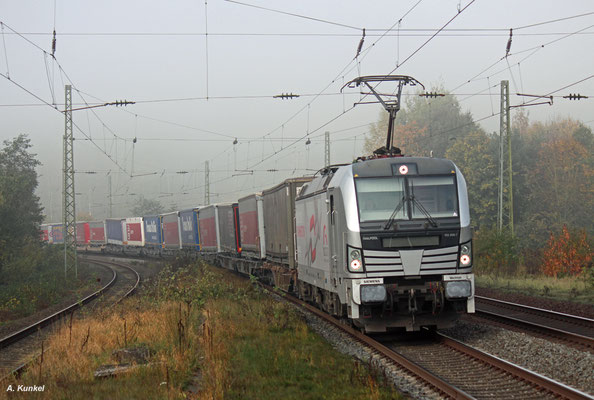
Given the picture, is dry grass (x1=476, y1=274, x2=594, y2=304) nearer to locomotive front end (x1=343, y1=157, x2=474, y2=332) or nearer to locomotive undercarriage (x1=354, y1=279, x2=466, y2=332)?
locomotive undercarriage (x1=354, y1=279, x2=466, y2=332)

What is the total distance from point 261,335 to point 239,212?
1718cm

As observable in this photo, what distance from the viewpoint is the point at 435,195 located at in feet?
36.8

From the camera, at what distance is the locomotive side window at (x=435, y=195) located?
11.1m

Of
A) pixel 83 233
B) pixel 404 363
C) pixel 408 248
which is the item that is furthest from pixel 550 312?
pixel 83 233

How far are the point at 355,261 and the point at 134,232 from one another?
53340 mm

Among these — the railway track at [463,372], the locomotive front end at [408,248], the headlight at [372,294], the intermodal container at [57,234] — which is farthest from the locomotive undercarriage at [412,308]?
the intermodal container at [57,234]

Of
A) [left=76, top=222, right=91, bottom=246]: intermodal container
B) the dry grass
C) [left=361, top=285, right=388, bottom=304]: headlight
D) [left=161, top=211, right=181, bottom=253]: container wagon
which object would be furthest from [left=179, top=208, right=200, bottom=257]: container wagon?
[left=76, top=222, right=91, bottom=246]: intermodal container

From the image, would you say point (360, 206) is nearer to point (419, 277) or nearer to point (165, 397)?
point (419, 277)

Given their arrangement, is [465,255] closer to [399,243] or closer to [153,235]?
[399,243]

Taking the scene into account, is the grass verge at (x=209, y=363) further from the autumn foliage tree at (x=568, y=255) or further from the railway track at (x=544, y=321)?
the autumn foliage tree at (x=568, y=255)

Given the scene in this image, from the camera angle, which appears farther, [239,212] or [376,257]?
[239,212]

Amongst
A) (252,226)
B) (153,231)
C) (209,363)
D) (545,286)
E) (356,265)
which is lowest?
(545,286)

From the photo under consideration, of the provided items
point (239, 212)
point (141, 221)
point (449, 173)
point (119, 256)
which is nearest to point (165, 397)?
point (449, 173)

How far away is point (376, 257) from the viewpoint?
10.8 meters
